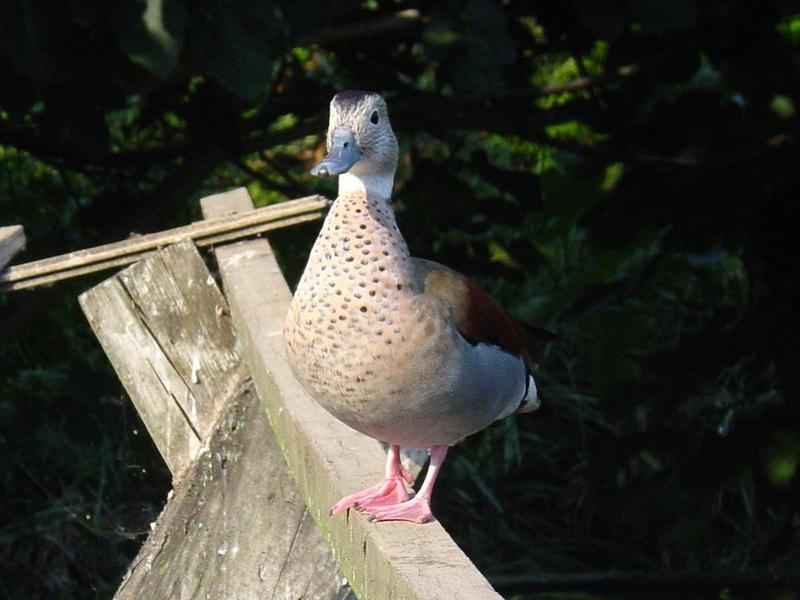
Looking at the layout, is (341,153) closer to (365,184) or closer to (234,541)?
(365,184)

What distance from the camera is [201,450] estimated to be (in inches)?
79.6

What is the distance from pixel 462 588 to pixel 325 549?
1.72 ft

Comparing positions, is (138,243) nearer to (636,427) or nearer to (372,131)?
(372,131)

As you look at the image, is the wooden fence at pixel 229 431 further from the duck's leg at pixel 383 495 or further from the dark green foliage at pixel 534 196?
the dark green foliage at pixel 534 196

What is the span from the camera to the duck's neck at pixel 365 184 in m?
1.98

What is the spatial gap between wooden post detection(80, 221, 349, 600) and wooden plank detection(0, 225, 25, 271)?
0.14 meters

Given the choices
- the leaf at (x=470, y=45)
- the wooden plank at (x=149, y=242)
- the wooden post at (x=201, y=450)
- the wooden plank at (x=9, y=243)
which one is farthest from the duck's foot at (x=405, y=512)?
the leaf at (x=470, y=45)

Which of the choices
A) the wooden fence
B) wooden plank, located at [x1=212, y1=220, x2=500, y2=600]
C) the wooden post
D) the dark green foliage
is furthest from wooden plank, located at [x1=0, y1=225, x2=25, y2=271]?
the dark green foliage

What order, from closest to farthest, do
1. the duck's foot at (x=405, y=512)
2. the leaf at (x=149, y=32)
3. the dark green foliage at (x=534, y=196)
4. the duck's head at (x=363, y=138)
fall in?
the duck's foot at (x=405, y=512)
the duck's head at (x=363, y=138)
the leaf at (x=149, y=32)
the dark green foliage at (x=534, y=196)

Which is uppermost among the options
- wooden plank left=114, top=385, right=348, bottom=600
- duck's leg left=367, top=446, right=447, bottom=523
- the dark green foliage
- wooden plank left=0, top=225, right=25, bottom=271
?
wooden plank left=0, top=225, right=25, bottom=271

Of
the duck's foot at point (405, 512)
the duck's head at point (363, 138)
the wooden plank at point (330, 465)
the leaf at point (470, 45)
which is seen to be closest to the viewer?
the wooden plank at point (330, 465)

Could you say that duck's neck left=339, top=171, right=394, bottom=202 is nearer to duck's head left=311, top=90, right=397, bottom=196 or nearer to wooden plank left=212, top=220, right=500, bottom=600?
duck's head left=311, top=90, right=397, bottom=196

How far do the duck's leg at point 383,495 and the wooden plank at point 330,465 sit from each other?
0.05 ft

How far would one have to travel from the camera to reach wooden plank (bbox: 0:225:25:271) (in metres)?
2.08
